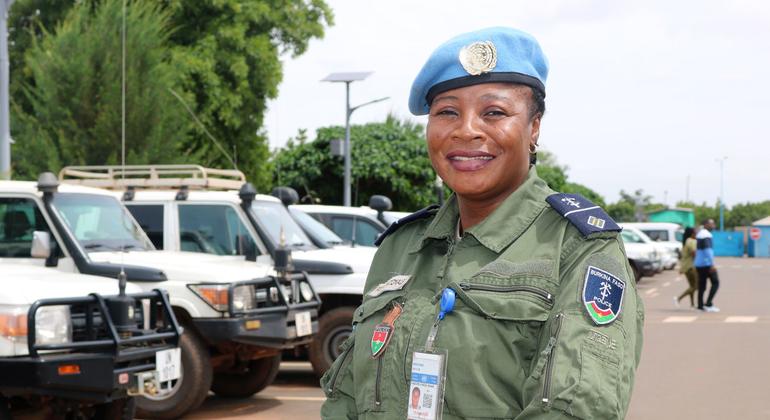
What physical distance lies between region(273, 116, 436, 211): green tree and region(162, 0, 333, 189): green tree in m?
3.79

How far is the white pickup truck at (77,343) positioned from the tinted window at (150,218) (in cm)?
241

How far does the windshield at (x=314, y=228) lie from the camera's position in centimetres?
1134

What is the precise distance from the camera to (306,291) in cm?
919

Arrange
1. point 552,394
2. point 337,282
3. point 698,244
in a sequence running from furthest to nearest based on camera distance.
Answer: point 698,244
point 337,282
point 552,394

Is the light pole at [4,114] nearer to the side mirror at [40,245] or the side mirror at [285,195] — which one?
the side mirror at [285,195]

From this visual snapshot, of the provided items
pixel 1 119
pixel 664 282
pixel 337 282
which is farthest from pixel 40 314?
pixel 664 282

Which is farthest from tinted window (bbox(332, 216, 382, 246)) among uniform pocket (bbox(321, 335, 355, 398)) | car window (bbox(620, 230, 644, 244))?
car window (bbox(620, 230, 644, 244))

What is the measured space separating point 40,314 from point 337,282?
13.9 ft

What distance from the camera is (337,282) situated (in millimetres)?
10102

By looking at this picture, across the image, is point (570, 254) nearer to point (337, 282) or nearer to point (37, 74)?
point (337, 282)

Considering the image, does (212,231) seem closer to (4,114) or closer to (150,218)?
(150,218)

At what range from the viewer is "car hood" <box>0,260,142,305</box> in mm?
6125

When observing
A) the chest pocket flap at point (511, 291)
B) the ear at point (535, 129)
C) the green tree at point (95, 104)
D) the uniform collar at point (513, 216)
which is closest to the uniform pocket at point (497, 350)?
the chest pocket flap at point (511, 291)

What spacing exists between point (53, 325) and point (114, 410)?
880 mm
